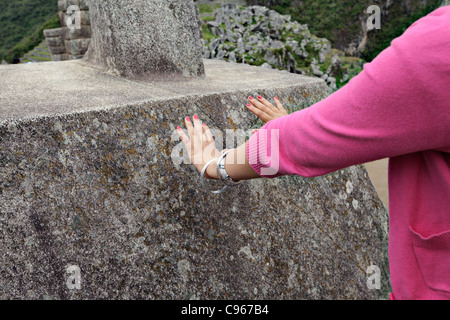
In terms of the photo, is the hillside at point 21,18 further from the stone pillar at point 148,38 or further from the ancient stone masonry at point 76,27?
the stone pillar at point 148,38

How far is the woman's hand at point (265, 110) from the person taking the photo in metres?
1.66

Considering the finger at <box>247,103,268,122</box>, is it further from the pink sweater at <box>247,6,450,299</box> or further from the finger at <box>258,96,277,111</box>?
the pink sweater at <box>247,6,450,299</box>

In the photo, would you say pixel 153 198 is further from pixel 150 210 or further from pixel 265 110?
pixel 265 110

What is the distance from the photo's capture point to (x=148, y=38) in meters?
A: 2.08

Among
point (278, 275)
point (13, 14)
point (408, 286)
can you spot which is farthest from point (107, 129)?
point (13, 14)

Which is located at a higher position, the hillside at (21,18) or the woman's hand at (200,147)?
the hillside at (21,18)

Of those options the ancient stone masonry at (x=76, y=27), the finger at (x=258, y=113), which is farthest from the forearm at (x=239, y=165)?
the ancient stone masonry at (x=76, y=27)

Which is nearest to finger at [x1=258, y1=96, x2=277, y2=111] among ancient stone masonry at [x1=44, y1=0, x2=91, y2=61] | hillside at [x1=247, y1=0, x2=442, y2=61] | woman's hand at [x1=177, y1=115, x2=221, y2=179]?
woman's hand at [x1=177, y1=115, x2=221, y2=179]

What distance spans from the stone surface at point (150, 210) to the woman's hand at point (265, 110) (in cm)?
7

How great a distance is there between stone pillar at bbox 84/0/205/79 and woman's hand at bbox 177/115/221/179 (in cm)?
88

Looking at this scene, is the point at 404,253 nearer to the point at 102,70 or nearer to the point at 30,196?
the point at 30,196
